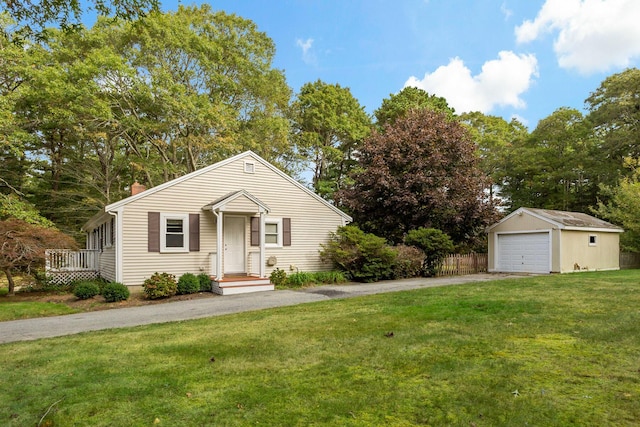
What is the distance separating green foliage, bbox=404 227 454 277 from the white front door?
7293mm

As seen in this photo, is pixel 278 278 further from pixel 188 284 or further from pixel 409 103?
pixel 409 103

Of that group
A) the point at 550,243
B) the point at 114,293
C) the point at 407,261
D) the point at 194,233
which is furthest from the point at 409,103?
the point at 114,293

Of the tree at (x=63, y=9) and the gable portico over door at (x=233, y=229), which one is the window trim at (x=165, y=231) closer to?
the gable portico over door at (x=233, y=229)

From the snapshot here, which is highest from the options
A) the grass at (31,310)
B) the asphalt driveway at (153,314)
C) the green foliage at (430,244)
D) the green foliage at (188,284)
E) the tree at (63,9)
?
the tree at (63,9)

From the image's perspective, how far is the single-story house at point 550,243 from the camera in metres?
16.7

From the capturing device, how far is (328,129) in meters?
30.4

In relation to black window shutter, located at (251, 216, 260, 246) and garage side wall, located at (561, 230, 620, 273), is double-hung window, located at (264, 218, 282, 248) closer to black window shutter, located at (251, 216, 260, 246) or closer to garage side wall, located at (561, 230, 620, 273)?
black window shutter, located at (251, 216, 260, 246)

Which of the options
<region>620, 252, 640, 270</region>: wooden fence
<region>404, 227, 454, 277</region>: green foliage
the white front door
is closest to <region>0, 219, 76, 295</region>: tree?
the white front door

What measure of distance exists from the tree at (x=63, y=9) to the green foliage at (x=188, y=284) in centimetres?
775

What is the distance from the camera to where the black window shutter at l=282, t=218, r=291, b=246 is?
1523cm

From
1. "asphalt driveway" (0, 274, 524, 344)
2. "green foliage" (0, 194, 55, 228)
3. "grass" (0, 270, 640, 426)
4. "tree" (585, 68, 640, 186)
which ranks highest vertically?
"tree" (585, 68, 640, 186)

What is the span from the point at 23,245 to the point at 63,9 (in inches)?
358

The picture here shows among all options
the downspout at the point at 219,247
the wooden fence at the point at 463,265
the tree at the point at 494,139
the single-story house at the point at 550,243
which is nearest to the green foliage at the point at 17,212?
the downspout at the point at 219,247

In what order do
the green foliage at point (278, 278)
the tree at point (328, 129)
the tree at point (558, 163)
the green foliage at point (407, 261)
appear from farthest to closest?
the tree at point (328, 129) → the tree at point (558, 163) → the green foliage at point (407, 261) → the green foliage at point (278, 278)
